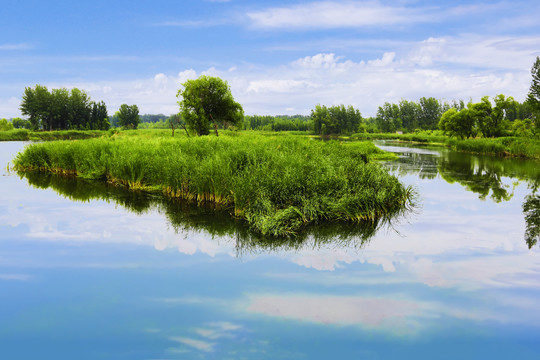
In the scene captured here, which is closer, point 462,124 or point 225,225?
point 225,225

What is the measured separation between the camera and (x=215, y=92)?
4231 cm

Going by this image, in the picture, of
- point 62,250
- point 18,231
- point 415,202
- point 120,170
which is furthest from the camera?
point 120,170

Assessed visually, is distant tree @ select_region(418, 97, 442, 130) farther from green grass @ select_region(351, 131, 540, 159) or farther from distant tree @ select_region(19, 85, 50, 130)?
distant tree @ select_region(19, 85, 50, 130)

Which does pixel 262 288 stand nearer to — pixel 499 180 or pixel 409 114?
pixel 499 180

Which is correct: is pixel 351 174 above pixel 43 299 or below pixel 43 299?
above

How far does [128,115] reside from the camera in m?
99.3

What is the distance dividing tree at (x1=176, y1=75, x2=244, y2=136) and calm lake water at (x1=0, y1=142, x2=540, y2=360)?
30734mm

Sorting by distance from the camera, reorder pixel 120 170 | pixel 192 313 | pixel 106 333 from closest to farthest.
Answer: pixel 106 333, pixel 192 313, pixel 120 170

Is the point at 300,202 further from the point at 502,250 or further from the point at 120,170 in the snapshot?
the point at 120,170

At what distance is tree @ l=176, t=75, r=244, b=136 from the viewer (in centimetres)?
4134

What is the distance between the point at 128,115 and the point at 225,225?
99314 millimetres

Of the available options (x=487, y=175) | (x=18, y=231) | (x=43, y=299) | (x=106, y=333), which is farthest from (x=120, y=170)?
(x=487, y=175)

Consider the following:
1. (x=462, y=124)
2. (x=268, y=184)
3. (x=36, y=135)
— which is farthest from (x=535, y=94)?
(x=36, y=135)

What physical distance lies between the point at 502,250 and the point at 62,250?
10.1 meters
